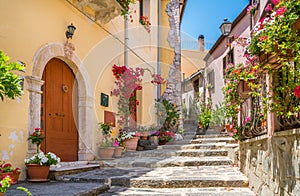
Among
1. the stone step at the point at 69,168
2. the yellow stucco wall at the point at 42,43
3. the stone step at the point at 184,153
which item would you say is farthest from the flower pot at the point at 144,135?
the stone step at the point at 69,168

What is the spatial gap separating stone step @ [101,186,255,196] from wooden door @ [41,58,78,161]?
1651mm

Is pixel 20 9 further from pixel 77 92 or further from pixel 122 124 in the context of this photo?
pixel 122 124

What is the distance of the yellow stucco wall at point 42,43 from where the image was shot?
4523mm

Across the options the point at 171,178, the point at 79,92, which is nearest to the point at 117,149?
the point at 79,92

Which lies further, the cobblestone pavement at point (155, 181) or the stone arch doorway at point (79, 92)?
the stone arch doorway at point (79, 92)

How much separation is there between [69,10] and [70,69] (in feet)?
3.66

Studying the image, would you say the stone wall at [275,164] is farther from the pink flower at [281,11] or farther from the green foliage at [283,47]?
the pink flower at [281,11]

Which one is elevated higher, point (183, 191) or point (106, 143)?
point (106, 143)

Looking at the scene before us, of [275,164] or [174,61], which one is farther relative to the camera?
[174,61]

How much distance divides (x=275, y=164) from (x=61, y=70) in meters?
4.34

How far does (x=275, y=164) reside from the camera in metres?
3.02

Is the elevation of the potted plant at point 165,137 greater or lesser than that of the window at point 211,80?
lesser

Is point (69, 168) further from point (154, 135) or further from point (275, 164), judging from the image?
point (154, 135)

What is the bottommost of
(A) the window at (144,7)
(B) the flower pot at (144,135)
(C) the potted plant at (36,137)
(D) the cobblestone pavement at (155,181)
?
(D) the cobblestone pavement at (155,181)
